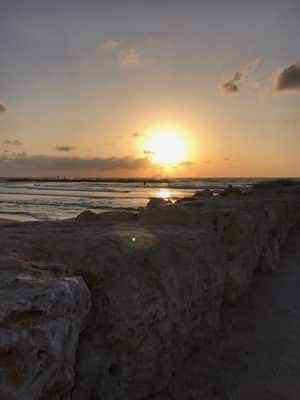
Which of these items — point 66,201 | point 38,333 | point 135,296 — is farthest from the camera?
point 66,201

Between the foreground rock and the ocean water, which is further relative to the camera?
the ocean water

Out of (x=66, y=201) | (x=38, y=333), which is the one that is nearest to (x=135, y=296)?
(x=38, y=333)

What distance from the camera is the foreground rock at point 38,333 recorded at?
5.88ft

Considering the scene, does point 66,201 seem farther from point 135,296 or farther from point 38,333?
point 38,333

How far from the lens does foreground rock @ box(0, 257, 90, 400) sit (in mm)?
1793

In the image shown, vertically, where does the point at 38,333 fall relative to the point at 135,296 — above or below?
above

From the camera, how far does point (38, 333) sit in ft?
6.31

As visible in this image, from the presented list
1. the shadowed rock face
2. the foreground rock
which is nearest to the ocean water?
the shadowed rock face

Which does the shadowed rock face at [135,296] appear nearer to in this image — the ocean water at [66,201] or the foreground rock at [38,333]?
the foreground rock at [38,333]

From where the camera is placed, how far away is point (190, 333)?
3539 mm

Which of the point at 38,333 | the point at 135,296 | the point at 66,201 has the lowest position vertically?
the point at 66,201

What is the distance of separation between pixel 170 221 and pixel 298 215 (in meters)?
5.66

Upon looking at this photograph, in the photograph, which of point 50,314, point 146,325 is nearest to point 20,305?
point 50,314

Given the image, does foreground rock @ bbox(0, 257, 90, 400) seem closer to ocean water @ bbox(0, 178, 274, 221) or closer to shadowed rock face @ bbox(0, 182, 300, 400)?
shadowed rock face @ bbox(0, 182, 300, 400)
